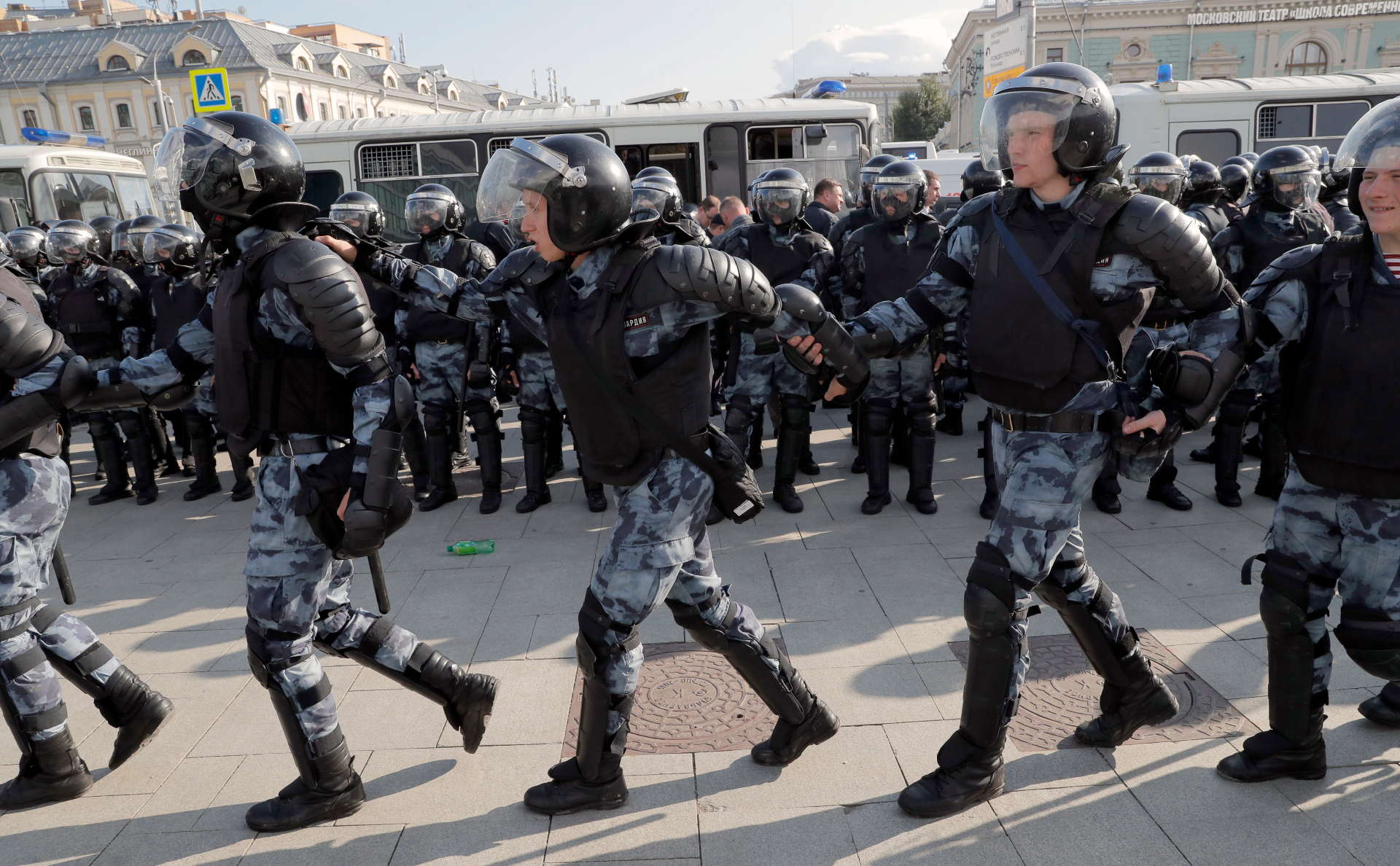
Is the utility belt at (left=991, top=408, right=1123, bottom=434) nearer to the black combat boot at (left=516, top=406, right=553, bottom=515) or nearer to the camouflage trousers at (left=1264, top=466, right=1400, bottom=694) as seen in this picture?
the camouflage trousers at (left=1264, top=466, right=1400, bottom=694)

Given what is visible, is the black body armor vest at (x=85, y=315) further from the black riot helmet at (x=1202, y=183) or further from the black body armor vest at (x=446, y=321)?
the black riot helmet at (x=1202, y=183)

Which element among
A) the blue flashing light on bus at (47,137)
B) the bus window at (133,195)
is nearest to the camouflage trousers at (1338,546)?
the bus window at (133,195)

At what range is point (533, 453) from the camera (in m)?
6.33

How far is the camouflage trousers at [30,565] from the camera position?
9.53 feet

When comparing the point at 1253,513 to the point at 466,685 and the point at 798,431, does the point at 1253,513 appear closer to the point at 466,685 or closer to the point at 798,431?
the point at 798,431

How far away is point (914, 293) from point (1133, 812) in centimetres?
175

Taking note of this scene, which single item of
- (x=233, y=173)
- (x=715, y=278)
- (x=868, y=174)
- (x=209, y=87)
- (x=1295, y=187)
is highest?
(x=209, y=87)

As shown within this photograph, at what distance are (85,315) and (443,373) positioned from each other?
286cm

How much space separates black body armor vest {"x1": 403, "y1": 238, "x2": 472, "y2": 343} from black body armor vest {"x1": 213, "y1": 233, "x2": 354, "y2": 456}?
3.45 meters

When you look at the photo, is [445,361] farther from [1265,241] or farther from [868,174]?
[1265,241]

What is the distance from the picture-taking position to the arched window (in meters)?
42.2

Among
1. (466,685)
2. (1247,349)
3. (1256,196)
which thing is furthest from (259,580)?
(1256,196)

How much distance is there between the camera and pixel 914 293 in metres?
3.05

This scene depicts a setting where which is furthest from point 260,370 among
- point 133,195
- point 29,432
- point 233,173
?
point 133,195
